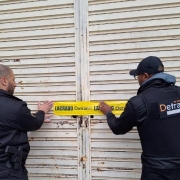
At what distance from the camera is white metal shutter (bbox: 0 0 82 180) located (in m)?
2.89

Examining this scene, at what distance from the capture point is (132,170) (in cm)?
276

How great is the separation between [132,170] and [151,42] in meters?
1.32

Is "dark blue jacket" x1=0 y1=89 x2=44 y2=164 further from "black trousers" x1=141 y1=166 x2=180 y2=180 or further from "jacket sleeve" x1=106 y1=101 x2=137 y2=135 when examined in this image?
"black trousers" x1=141 y1=166 x2=180 y2=180

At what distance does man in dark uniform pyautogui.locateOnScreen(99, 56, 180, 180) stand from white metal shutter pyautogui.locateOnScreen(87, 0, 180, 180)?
1.58 feet

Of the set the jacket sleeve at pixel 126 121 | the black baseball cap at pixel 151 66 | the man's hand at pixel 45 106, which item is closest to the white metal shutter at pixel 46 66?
the man's hand at pixel 45 106

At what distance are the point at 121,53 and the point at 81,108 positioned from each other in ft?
2.33

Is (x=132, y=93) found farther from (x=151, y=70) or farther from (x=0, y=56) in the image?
(x=0, y=56)

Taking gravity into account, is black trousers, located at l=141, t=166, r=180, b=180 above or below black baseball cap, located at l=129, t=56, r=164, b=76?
below

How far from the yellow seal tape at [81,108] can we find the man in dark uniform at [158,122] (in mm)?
480

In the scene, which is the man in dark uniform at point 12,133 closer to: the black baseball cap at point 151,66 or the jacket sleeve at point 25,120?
the jacket sleeve at point 25,120

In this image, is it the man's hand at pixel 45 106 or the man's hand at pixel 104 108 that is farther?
the man's hand at pixel 45 106

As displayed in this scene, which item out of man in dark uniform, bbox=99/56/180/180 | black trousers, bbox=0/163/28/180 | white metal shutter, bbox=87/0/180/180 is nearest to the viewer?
man in dark uniform, bbox=99/56/180/180

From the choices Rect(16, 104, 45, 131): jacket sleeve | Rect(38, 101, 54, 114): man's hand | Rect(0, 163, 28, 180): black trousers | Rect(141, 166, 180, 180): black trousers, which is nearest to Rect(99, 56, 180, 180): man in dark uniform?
Rect(141, 166, 180, 180): black trousers

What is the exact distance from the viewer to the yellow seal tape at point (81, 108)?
8.99 feet
